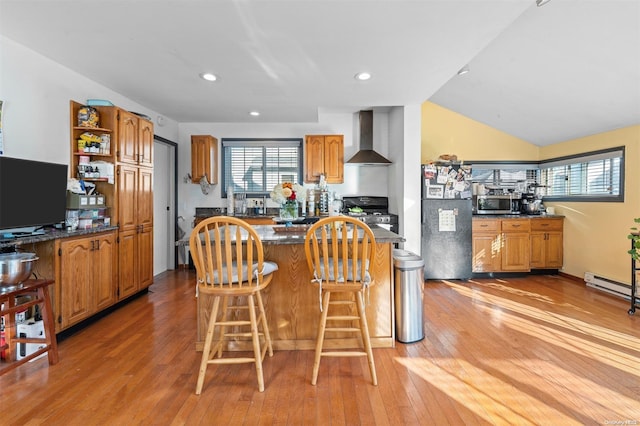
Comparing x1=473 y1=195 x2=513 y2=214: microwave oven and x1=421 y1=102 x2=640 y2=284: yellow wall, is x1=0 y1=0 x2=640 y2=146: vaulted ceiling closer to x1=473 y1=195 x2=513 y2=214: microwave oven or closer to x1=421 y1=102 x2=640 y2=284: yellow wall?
x1=421 y1=102 x2=640 y2=284: yellow wall

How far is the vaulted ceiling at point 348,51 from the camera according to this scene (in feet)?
7.22

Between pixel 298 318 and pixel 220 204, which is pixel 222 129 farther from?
pixel 298 318

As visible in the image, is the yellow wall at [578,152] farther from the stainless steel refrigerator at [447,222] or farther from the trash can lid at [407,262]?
the trash can lid at [407,262]

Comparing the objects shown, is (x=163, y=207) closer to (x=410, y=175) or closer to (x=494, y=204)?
(x=410, y=175)

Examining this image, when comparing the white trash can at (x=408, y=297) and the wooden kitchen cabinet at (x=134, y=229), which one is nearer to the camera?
the white trash can at (x=408, y=297)

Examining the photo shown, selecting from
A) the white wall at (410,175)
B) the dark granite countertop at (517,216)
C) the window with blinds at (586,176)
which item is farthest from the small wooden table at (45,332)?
the window with blinds at (586,176)

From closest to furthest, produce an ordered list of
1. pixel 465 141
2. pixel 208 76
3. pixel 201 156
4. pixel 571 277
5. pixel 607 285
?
pixel 208 76, pixel 607 285, pixel 571 277, pixel 201 156, pixel 465 141

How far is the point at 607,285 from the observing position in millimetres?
3926

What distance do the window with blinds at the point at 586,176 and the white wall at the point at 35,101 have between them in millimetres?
6331

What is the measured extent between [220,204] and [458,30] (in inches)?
172

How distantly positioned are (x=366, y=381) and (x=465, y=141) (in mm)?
4601

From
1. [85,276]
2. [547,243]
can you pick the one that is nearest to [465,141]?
[547,243]

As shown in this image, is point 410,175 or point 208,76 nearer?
point 208,76

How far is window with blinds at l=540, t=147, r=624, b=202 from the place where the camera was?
4.05 metres
